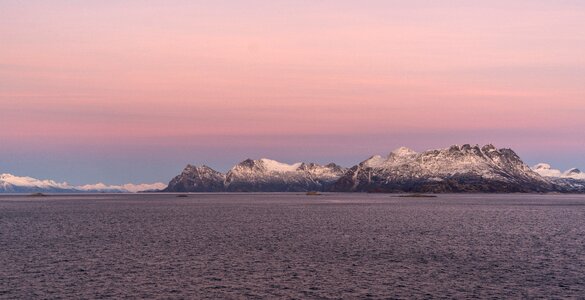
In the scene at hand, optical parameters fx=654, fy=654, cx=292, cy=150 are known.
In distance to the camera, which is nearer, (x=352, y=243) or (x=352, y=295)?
(x=352, y=295)

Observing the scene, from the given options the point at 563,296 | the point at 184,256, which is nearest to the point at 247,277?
the point at 184,256

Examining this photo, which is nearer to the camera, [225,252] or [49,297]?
[49,297]

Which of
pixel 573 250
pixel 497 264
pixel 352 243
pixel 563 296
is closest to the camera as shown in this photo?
pixel 563 296

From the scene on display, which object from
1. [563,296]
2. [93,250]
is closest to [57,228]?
[93,250]

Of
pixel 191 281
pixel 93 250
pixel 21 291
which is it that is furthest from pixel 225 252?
pixel 21 291

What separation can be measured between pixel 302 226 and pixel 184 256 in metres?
60.6

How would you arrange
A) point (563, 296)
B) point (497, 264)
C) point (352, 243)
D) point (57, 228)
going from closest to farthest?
point (563, 296), point (497, 264), point (352, 243), point (57, 228)

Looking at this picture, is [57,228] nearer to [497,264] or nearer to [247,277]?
[247,277]

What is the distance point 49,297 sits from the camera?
5575 cm

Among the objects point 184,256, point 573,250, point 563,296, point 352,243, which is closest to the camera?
point 563,296

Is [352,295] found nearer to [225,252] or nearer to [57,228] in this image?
[225,252]

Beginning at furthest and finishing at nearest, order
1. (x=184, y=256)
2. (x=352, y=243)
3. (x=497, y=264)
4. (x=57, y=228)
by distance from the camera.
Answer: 1. (x=57, y=228)
2. (x=352, y=243)
3. (x=184, y=256)
4. (x=497, y=264)

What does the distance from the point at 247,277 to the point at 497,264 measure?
29949 millimetres

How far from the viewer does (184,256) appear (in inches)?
3307
